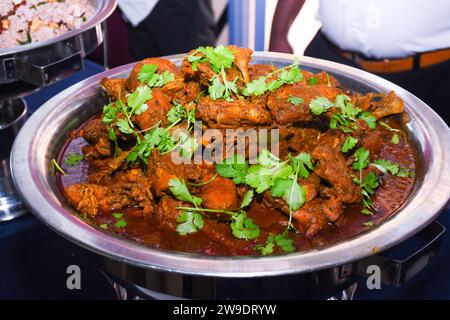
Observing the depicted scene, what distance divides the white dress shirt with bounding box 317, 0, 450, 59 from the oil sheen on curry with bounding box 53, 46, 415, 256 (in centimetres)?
119

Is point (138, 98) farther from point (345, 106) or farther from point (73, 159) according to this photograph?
point (345, 106)

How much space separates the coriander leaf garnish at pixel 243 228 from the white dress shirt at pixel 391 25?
1800 mm

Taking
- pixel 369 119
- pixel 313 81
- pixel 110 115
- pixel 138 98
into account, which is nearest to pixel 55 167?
pixel 110 115

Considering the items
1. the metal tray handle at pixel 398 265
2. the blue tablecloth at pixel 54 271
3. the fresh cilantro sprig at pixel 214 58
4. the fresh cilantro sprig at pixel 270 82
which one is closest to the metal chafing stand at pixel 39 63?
the blue tablecloth at pixel 54 271

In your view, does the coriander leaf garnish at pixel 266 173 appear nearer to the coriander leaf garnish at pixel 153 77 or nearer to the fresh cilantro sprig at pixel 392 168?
the fresh cilantro sprig at pixel 392 168

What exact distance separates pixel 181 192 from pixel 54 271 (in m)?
0.88

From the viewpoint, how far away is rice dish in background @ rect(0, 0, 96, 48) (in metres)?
2.55

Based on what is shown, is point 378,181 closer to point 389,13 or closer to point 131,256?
point 131,256

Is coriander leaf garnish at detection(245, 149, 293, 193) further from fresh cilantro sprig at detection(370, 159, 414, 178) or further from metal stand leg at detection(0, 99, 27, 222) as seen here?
metal stand leg at detection(0, 99, 27, 222)

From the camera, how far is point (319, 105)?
5.48ft

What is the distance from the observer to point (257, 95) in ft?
5.73

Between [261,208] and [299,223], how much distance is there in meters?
0.15
